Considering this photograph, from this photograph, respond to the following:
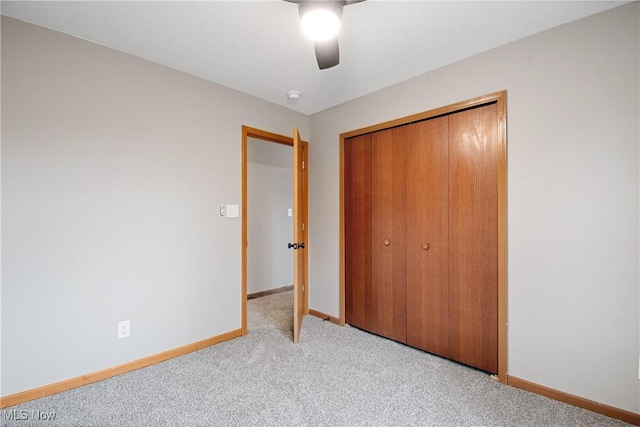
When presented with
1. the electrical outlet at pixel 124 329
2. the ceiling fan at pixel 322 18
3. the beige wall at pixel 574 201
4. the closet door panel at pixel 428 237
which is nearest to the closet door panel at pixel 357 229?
the closet door panel at pixel 428 237

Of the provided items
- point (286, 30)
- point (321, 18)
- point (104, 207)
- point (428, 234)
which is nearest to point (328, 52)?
point (321, 18)

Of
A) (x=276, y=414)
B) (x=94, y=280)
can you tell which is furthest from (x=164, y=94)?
(x=276, y=414)

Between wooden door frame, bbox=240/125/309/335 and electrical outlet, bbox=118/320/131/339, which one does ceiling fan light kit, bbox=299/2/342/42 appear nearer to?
wooden door frame, bbox=240/125/309/335

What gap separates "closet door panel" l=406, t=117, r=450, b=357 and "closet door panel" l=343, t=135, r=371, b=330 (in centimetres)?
43

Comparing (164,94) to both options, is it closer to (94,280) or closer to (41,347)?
(94,280)

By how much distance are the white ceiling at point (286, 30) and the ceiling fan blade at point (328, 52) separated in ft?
0.92

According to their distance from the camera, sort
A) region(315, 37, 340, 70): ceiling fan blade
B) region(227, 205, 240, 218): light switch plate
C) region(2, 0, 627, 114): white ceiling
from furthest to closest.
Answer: region(227, 205, 240, 218): light switch plate
region(2, 0, 627, 114): white ceiling
region(315, 37, 340, 70): ceiling fan blade

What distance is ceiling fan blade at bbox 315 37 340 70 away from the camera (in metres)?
1.48

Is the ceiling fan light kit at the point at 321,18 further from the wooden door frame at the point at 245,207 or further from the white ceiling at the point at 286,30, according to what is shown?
the wooden door frame at the point at 245,207

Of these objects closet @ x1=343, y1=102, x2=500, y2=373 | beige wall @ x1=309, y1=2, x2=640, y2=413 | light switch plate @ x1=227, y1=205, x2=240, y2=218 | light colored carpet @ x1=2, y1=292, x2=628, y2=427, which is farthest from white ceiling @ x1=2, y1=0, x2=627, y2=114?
light colored carpet @ x1=2, y1=292, x2=628, y2=427

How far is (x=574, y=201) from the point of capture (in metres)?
1.69

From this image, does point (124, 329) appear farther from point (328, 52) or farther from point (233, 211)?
point (328, 52)

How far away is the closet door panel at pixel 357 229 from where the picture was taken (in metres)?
2.76

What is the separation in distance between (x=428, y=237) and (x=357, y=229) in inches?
29.0
